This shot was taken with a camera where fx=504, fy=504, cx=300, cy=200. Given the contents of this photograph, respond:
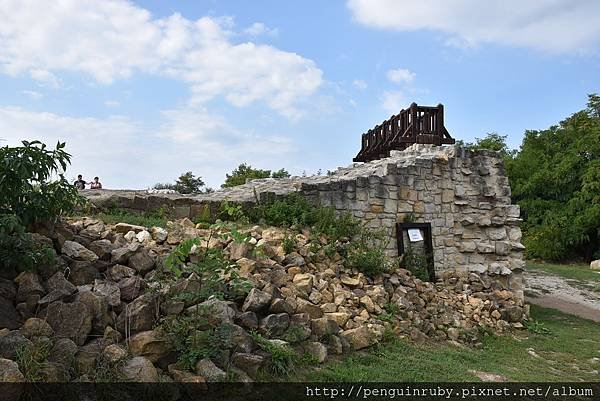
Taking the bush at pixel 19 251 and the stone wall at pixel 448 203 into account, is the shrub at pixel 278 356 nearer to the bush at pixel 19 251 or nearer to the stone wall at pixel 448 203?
the bush at pixel 19 251

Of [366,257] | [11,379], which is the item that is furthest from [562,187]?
[11,379]

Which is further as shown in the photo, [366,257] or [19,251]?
[366,257]

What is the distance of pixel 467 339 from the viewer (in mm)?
7184

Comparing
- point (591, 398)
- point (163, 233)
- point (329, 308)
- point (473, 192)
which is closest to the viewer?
point (591, 398)

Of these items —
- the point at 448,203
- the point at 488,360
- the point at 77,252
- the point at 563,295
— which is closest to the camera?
the point at 77,252

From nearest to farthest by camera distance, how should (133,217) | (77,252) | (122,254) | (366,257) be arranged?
(77,252) < (122,254) < (133,217) < (366,257)

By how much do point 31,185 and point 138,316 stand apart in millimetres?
1464

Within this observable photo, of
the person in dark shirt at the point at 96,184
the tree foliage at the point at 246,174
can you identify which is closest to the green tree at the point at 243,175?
the tree foliage at the point at 246,174

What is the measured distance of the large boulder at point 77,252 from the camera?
192 inches

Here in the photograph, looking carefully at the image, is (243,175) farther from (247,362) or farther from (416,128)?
(247,362)

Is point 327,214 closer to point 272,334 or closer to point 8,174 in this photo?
point 272,334

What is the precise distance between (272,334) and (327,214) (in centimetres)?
328

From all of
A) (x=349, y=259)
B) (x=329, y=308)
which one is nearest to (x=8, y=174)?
(x=329, y=308)

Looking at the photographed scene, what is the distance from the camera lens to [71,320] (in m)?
3.94
